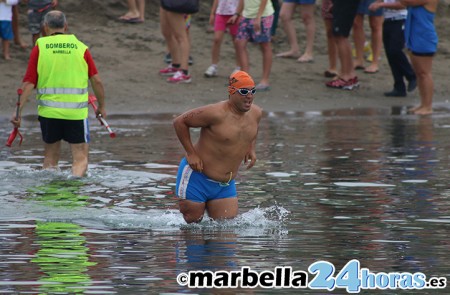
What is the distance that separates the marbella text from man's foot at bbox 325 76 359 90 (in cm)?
1321

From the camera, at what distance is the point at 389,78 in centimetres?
2397

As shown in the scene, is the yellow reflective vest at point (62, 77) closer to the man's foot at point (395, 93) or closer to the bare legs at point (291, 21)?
the man's foot at point (395, 93)

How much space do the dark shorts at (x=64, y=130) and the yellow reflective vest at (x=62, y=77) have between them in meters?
0.06

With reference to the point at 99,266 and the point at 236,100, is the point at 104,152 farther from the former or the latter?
the point at 99,266

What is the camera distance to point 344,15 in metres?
21.5

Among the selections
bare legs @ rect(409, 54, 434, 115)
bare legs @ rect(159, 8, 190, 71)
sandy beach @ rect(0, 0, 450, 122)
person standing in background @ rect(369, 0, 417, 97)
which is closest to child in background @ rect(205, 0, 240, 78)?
bare legs @ rect(159, 8, 190, 71)

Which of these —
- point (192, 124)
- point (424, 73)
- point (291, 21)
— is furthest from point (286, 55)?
point (192, 124)

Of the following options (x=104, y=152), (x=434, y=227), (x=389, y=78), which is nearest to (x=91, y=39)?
(x=389, y=78)

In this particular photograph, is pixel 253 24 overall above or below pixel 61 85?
below

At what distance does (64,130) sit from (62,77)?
0.60 m

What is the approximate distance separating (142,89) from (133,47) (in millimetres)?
2105

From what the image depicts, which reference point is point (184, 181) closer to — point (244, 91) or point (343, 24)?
point (244, 91)

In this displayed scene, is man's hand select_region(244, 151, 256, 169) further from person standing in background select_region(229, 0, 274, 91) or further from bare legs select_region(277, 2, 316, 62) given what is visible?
bare legs select_region(277, 2, 316, 62)

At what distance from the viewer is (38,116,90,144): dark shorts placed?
14.6m
